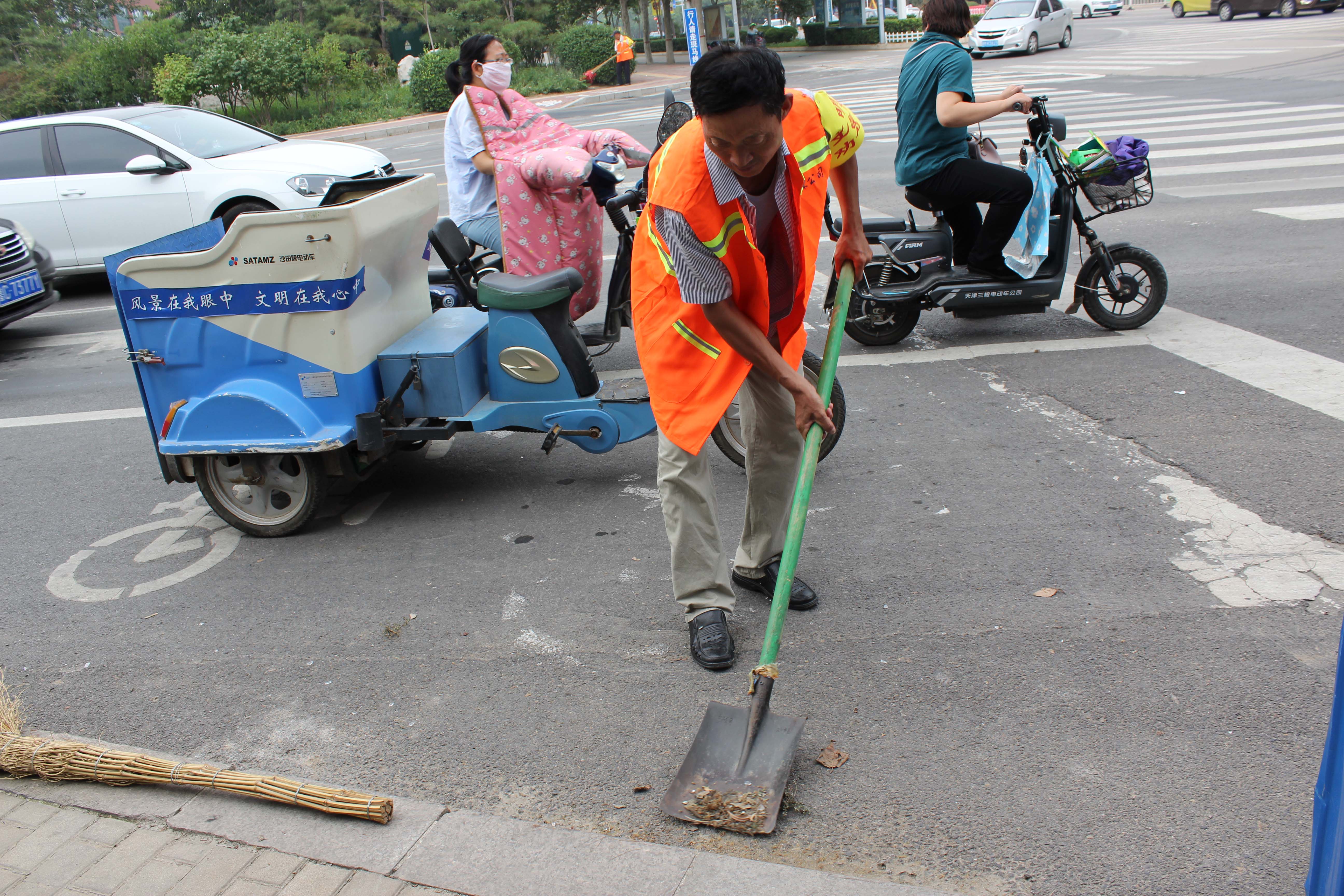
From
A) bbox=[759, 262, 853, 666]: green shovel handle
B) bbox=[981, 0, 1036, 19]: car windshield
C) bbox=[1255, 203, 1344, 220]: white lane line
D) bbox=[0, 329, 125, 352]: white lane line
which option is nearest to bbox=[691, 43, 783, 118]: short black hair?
bbox=[759, 262, 853, 666]: green shovel handle

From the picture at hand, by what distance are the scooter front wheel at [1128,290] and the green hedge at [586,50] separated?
90.9 feet

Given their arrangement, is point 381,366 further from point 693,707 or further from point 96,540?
point 693,707

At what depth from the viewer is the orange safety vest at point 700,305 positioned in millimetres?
2932

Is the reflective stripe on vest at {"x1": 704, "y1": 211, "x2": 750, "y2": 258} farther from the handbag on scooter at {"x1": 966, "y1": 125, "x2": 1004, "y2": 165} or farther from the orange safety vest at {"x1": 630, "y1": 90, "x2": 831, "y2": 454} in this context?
the handbag on scooter at {"x1": 966, "y1": 125, "x2": 1004, "y2": 165}

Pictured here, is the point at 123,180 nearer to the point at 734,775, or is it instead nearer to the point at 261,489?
the point at 261,489

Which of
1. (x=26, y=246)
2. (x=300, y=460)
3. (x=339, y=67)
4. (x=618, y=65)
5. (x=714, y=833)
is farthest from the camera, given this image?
(x=618, y=65)

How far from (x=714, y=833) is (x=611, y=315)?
3.86m

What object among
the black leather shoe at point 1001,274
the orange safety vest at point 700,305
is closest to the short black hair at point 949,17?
the black leather shoe at point 1001,274

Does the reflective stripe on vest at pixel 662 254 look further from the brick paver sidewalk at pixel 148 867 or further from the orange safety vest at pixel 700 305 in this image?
the brick paver sidewalk at pixel 148 867

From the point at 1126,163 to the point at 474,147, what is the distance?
366 cm

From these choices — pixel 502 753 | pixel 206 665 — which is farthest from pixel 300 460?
pixel 502 753

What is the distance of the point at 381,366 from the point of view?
14.4 feet

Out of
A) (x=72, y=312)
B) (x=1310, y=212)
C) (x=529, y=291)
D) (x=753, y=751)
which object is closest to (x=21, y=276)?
(x=72, y=312)

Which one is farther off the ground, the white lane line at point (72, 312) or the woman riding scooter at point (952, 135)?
the woman riding scooter at point (952, 135)
